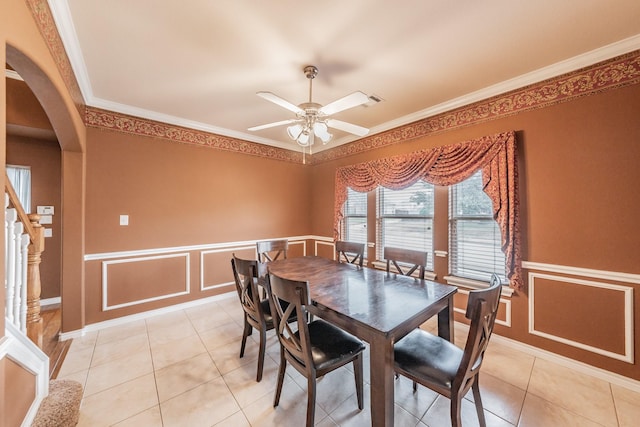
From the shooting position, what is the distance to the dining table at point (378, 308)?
1255 millimetres

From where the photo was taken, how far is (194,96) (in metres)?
2.69

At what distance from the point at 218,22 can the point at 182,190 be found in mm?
2310

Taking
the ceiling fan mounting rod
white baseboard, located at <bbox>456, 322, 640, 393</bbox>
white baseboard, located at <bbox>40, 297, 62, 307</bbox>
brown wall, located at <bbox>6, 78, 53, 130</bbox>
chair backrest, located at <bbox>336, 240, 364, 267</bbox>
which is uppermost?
the ceiling fan mounting rod

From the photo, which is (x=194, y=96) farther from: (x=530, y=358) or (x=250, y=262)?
(x=530, y=358)

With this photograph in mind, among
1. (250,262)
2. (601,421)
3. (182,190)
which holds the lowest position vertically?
(601,421)

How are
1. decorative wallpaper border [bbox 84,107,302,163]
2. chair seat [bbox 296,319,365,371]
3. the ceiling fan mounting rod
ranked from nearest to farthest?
chair seat [bbox 296,319,365,371], the ceiling fan mounting rod, decorative wallpaper border [bbox 84,107,302,163]

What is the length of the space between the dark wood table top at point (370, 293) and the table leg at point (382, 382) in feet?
0.27

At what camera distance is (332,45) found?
186 cm

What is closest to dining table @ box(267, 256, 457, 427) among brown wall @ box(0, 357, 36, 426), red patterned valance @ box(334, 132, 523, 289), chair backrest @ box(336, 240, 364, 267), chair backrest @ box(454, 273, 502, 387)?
chair backrest @ box(454, 273, 502, 387)

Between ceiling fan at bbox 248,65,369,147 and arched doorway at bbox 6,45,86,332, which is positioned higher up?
ceiling fan at bbox 248,65,369,147

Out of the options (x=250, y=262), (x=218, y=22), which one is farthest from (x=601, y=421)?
(x=218, y=22)

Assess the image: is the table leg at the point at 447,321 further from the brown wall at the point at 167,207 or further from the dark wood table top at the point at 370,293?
the brown wall at the point at 167,207

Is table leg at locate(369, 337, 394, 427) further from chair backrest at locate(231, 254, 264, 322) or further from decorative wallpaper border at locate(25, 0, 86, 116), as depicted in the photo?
decorative wallpaper border at locate(25, 0, 86, 116)

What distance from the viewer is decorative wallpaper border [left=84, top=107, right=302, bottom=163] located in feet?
9.21
